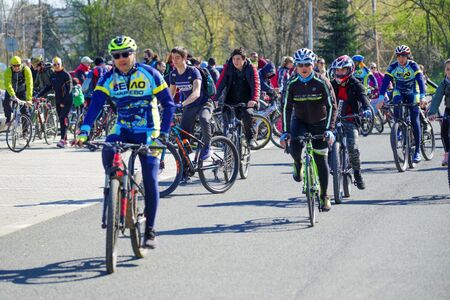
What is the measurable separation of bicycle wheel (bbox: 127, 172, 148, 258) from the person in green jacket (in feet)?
42.1

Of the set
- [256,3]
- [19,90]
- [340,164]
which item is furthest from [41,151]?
[256,3]

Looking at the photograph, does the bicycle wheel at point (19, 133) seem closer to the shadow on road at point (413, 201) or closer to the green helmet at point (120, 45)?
the shadow on road at point (413, 201)

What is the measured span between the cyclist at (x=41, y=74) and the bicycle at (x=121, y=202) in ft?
45.5

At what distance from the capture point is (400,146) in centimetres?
1512

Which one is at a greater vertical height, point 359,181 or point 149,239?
point 359,181

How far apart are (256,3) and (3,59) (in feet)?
102

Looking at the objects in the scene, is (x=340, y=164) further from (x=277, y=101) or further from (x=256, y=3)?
(x=256, y=3)

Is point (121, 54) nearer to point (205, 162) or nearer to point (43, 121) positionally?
point (205, 162)

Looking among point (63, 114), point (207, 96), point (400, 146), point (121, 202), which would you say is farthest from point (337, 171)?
point (63, 114)

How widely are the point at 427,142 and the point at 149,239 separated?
31.3 feet

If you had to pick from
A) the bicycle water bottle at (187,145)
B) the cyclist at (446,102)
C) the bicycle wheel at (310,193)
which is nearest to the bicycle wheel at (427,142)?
the cyclist at (446,102)

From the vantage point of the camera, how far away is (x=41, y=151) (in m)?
19.9

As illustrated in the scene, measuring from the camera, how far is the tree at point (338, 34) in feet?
201

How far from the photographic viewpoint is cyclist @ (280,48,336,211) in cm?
1014
